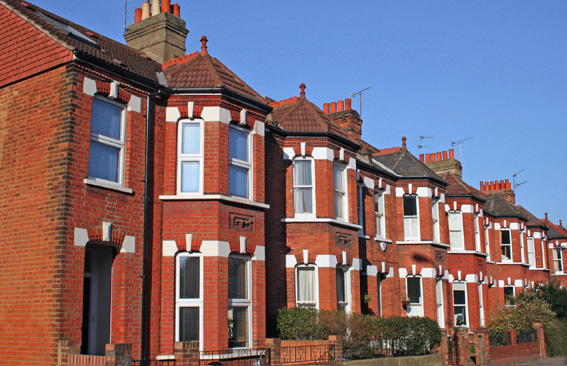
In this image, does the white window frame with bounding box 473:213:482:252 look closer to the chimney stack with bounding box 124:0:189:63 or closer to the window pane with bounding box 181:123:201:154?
the chimney stack with bounding box 124:0:189:63

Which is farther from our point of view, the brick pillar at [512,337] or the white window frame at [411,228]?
the white window frame at [411,228]

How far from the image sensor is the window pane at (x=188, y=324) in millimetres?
14516

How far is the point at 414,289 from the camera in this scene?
25.5m

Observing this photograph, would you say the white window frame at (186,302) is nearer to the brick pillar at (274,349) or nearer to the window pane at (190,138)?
the brick pillar at (274,349)

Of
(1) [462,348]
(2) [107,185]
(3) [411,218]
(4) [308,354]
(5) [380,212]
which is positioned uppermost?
(5) [380,212]

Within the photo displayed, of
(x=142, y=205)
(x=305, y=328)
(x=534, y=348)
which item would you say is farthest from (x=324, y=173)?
(x=534, y=348)

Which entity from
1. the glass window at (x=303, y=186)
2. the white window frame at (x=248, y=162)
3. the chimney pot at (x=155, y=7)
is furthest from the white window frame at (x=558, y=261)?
the chimney pot at (x=155, y=7)

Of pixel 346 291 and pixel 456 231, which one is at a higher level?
pixel 456 231

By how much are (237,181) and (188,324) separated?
3.91m

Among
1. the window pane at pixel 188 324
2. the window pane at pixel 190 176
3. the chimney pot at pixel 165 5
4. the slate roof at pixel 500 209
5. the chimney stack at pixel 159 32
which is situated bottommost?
the window pane at pixel 188 324

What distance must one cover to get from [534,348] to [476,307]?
418 cm

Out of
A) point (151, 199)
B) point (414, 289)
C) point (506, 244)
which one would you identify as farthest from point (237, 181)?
point (506, 244)

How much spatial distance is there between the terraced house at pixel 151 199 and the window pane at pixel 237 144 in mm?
48

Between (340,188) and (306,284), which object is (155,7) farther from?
(306,284)
